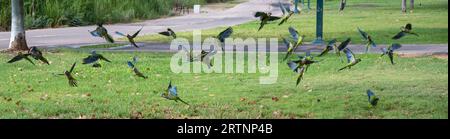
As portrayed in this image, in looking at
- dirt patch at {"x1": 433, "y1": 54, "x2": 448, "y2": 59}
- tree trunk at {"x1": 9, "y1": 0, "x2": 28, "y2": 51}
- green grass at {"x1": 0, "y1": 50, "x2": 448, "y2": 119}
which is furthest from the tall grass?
Answer: dirt patch at {"x1": 433, "y1": 54, "x2": 448, "y2": 59}

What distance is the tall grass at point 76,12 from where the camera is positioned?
23.0 metres

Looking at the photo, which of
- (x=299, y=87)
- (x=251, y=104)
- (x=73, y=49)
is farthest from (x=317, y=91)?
(x=73, y=49)

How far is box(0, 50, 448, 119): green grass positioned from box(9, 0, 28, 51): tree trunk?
2.47 metres

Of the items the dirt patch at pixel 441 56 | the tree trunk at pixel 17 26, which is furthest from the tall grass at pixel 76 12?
the dirt patch at pixel 441 56

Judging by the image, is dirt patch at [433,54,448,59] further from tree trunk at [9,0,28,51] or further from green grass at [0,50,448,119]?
tree trunk at [9,0,28,51]

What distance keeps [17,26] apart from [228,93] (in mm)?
6922

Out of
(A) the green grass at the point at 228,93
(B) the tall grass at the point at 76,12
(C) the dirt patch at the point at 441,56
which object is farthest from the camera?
(B) the tall grass at the point at 76,12

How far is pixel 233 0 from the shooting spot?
50.7m

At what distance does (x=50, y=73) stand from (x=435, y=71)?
200 inches

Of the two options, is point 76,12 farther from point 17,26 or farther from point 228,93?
point 228,93

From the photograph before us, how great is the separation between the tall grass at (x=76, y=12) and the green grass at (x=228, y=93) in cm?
1193

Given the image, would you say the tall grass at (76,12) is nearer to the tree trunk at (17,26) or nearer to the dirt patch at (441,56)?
the tree trunk at (17,26)

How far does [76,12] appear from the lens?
A: 2448 cm
